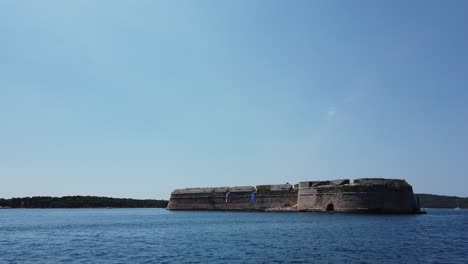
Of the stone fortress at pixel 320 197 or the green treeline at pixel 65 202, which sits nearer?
the stone fortress at pixel 320 197

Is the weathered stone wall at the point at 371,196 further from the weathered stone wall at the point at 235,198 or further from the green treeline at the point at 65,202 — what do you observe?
the green treeline at the point at 65,202

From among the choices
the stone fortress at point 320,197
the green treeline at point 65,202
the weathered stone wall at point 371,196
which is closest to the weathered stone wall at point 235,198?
the stone fortress at point 320,197

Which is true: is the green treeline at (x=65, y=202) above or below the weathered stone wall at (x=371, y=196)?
above

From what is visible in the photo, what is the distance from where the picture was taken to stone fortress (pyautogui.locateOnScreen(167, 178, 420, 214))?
4088 cm

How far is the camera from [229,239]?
72.7 feet

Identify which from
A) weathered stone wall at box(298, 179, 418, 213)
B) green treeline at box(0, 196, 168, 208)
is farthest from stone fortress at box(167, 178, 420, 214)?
green treeline at box(0, 196, 168, 208)

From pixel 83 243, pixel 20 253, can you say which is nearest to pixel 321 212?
pixel 83 243

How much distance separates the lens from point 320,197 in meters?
46.0

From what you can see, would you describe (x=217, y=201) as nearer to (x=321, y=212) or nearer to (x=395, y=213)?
(x=321, y=212)

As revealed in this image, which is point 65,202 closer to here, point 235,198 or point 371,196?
point 235,198

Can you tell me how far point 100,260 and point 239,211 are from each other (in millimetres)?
43765

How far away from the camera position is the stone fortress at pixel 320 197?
1609 inches

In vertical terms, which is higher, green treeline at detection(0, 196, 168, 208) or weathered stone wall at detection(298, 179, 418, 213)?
green treeline at detection(0, 196, 168, 208)

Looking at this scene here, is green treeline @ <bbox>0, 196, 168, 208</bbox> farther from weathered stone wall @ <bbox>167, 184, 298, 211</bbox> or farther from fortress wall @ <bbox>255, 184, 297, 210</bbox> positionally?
fortress wall @ <bbox>255, 184, 297, 210</bbox>
